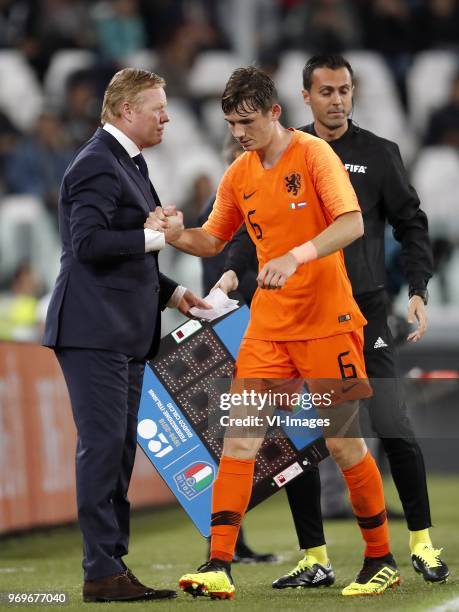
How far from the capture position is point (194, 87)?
15.3 meters

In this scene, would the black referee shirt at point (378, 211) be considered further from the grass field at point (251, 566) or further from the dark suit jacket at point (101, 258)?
the grass field at point (251, 566)

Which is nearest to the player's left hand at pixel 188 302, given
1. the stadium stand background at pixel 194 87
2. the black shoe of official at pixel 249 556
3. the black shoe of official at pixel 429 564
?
the black shoe of official at pixel 429 564

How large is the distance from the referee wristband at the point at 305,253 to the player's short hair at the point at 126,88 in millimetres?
867

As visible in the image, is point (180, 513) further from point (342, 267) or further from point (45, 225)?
point (342, 267)

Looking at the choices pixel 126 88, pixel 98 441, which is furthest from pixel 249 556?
pixel 126 88

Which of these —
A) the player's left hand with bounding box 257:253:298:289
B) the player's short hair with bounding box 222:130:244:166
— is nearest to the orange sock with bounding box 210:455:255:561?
the player's left hand with bounding box 257:253:298:289

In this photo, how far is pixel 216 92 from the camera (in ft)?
50.0

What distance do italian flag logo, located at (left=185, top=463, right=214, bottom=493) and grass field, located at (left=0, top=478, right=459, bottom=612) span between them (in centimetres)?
42

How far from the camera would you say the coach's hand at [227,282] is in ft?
18.3

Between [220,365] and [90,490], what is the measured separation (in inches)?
44.3

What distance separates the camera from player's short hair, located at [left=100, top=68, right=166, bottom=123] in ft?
16.4

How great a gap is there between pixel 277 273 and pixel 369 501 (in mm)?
1073

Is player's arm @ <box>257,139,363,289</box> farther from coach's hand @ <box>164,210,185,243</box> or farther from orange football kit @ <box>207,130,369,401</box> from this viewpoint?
coach's hand @ <box>164,210,185,243</box>

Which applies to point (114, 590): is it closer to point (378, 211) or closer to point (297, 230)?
point (297, 230)
